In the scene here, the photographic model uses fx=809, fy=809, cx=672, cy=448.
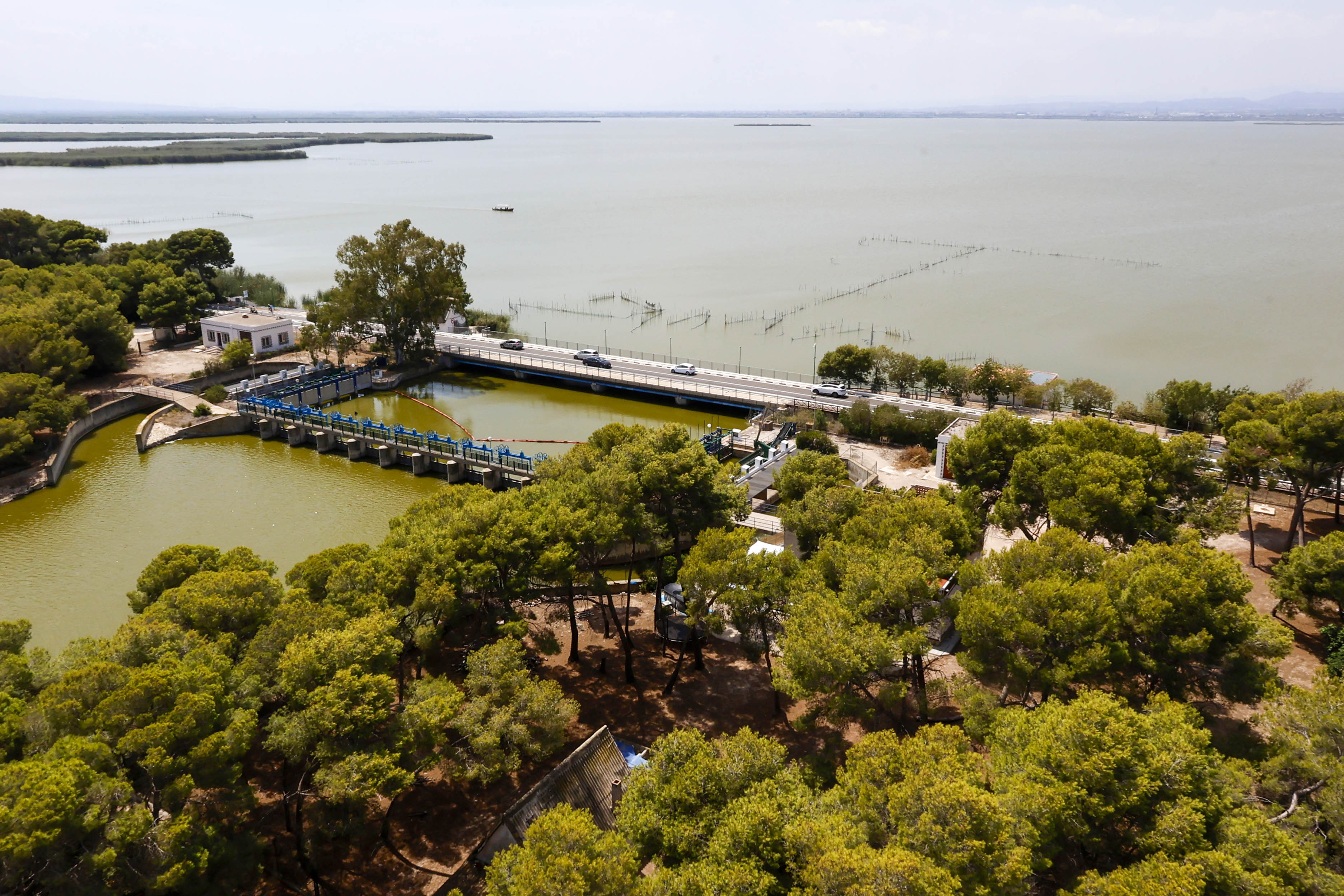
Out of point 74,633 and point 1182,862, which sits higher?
point 1182,862

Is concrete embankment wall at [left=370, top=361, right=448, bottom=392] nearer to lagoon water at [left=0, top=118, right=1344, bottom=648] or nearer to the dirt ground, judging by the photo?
lagoon water at [left=0, top=118, right=1344, bottom=648]

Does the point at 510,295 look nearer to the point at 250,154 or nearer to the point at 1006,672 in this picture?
the point at 1006,672

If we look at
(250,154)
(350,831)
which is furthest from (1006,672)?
(250,154)

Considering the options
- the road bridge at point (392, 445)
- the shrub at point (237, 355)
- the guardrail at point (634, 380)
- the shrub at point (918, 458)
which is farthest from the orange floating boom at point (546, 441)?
the shrub at point (237, 355)

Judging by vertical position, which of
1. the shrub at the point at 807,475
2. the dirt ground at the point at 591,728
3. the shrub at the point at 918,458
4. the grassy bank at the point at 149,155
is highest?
the grassy bank at the point at 149,155

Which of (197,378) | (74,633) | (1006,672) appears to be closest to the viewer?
(1006,672)

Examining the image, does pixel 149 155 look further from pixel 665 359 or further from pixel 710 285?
pixel 665 359

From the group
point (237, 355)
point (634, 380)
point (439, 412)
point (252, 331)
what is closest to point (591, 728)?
point (634, 380)

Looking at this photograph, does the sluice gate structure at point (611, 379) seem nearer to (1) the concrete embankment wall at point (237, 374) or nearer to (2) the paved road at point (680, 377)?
(2) the paved road at point (680, 377)
